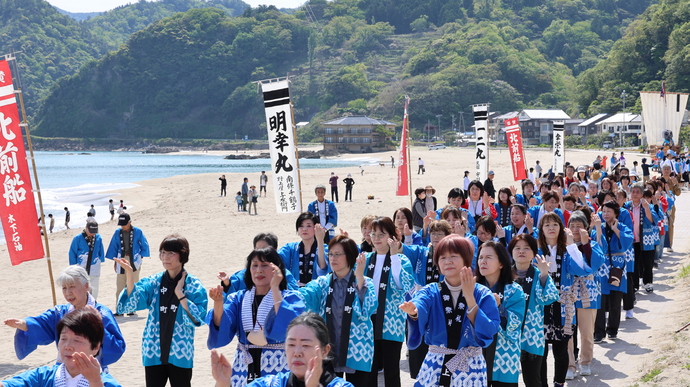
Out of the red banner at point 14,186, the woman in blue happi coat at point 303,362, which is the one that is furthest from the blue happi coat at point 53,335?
the red banner at point 14,186

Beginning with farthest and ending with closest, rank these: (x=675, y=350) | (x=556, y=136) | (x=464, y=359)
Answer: (x=556, y=136) → (x=675, y=350) → (x=464, y=359)

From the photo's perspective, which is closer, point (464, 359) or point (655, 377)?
point (464, 359)

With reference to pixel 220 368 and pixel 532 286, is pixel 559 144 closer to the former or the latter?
pixel 532 286

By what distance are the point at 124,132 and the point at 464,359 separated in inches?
6383

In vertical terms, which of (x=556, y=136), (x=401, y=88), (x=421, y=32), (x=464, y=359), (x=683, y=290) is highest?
(x=421, y=32)

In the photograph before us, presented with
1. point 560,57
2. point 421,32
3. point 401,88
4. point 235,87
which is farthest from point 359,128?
point 421,32

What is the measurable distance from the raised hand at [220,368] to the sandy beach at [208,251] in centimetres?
463

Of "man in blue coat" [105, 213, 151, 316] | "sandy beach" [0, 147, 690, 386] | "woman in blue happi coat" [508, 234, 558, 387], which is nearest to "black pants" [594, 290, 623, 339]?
"sandy beach" [0, 147, 690, 386]

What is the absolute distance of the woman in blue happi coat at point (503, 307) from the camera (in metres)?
4.57

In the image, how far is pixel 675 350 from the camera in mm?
7270

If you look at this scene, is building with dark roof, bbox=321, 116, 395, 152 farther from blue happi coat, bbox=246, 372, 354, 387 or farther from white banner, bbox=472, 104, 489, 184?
blue happi coat, bbox=246, 372, 354, 387

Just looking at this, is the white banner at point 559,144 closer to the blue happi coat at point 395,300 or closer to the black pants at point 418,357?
the black pants at point 418,357

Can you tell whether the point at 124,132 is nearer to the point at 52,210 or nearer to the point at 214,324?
the point at 52,210

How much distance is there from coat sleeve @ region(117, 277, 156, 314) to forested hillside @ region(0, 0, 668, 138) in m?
115
